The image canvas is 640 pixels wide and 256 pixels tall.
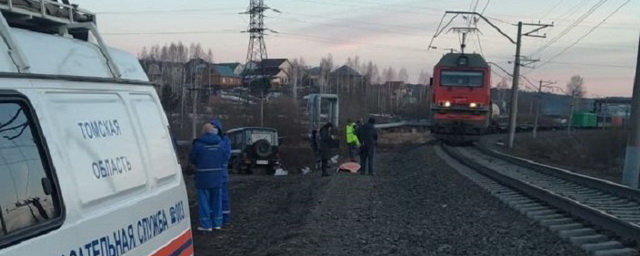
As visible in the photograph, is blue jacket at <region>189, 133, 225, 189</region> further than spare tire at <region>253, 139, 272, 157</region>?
No

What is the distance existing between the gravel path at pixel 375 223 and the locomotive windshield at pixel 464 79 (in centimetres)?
1451

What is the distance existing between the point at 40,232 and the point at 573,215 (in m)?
9.39

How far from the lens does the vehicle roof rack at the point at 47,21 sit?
2.87 m

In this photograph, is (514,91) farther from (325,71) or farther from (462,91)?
(325,71)

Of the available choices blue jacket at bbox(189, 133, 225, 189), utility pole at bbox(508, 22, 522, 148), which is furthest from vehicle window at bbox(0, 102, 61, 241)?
utility pole at bbox(508, 22, 522, 148)

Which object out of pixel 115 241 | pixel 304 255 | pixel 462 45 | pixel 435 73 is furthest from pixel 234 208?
pixel 462 45

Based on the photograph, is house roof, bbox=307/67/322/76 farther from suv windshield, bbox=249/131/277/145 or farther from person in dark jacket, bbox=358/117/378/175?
person in dark jacket, bbox=358/117/378/175

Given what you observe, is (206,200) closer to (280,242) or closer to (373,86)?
(280,242)

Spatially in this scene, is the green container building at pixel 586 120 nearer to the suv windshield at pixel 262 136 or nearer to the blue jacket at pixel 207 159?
the suv windshield at pixel 262 136

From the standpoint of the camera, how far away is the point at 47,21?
3.73 m

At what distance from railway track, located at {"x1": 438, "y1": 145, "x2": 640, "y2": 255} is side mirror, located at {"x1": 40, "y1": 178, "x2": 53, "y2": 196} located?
21.5 ft

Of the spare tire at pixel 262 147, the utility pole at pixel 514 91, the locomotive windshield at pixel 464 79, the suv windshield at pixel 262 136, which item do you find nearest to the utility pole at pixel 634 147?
the spare tire at pixel 262 147

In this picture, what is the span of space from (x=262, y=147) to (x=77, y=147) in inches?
895

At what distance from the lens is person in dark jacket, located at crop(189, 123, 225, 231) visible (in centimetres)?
1003
